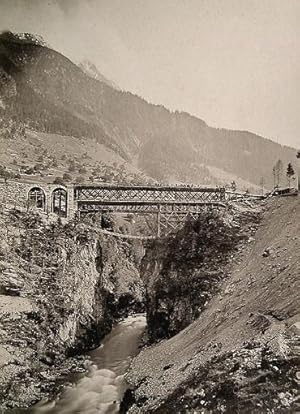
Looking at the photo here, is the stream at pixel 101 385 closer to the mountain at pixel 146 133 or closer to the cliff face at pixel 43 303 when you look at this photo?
the cliff face at pixel 43 303

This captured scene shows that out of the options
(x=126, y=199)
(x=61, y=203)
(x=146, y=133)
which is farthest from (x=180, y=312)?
(x=146, y=133)

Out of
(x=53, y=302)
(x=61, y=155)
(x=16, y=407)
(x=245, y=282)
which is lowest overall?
(x=16, y=407)

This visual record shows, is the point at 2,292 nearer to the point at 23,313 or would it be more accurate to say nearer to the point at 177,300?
the point at 23,313

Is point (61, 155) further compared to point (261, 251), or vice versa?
point (61, 155)

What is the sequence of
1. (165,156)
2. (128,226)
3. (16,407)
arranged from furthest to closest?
(165,156) < (128,226) < (16,407)

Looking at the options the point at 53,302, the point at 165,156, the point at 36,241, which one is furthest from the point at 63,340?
the point at 165,156

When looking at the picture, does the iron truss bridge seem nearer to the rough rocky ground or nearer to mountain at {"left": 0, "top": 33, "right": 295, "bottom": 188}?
the rough rocky ground
